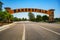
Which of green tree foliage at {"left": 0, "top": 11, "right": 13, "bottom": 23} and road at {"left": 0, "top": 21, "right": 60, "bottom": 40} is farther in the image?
green tree foliage at {"left": 0, "top": 11, "right": 13, "bottom": 23}

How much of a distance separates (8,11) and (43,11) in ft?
61.4

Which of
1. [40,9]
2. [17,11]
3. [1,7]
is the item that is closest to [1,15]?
[1,7]

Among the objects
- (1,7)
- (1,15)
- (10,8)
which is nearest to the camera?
(1,15)

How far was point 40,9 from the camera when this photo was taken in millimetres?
82125

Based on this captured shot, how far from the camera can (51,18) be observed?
80000 mm

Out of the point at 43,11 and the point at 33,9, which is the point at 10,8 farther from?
the point at 43,11

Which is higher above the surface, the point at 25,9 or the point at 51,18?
the point at 25,9

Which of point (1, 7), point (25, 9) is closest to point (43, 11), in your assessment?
point (25, 9)

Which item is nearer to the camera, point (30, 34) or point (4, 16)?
point (30, 34)

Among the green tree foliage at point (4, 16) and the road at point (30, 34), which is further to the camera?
the green tree foliage at point (4, 16)

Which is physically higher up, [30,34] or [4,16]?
[4,16]

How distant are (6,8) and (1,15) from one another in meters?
16.6

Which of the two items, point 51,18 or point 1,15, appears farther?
point 51,18

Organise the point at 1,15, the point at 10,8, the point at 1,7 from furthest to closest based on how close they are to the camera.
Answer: the point at 10,8 < the point at 1,7 < the point at 1,15
